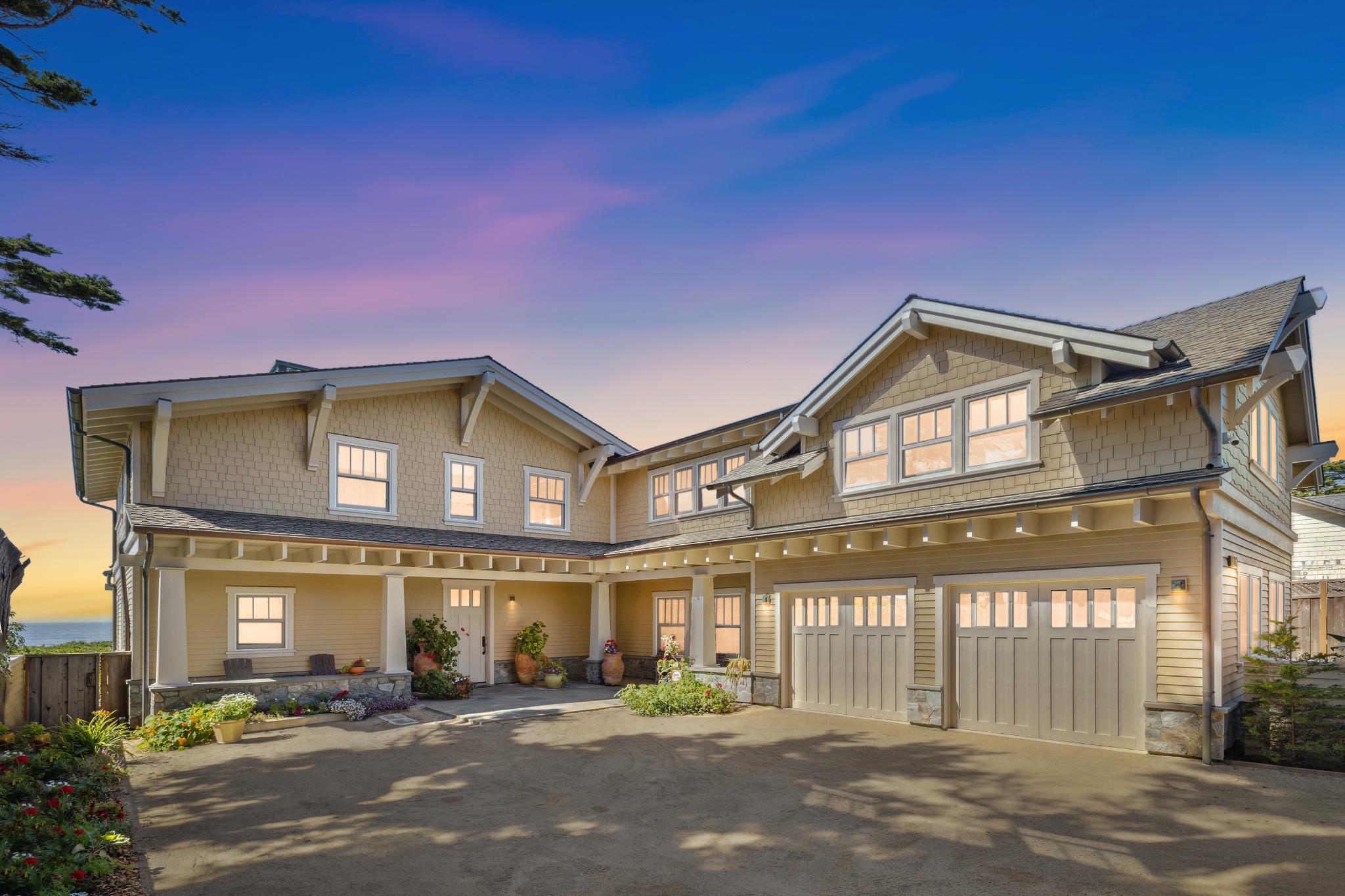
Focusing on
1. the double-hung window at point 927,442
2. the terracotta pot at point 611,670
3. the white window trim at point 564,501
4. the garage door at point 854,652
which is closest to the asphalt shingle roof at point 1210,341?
the double-hung window at point 927,442

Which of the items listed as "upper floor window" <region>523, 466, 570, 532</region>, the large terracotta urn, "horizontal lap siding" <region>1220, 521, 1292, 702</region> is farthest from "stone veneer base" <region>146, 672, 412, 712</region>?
"horizontal lap siding" <region>1220, 521, 1292, 702</region>

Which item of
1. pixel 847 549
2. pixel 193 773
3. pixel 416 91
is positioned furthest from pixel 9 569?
pixel 847 549

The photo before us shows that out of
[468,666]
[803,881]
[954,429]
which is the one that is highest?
[954,429]

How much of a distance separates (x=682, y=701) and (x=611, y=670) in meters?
5.49

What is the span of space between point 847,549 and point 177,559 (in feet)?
39.3

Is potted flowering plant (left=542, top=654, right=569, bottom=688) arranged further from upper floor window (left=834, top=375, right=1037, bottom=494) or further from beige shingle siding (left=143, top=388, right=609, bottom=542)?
upper floor window (left=834, top=375, right=1037, bottom=494)

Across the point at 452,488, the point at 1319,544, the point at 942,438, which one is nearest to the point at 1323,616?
the point at 1319,544

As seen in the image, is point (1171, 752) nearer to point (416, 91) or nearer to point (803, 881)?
point (803, 881)

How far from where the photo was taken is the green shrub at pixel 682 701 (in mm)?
14672

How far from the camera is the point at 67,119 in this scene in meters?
9.13

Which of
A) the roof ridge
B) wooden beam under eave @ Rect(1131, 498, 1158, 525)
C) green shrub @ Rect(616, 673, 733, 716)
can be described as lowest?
green shrub @ Rect(616, 673, 733, 716)

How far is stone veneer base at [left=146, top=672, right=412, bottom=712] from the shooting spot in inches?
524

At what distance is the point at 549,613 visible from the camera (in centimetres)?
2056

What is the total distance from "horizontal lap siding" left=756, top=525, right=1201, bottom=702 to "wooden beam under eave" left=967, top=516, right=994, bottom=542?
1.43 feet
